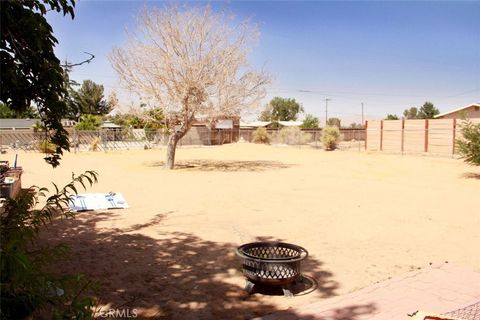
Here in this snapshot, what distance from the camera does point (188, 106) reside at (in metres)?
19.0

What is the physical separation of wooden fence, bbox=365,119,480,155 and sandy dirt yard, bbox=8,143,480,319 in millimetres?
12420

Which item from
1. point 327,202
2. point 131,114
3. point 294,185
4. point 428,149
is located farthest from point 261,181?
point 428,149

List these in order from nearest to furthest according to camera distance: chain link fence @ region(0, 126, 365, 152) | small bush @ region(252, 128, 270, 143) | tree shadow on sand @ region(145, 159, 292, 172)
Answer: tree shadow on sand @ region(145, 159, 292, 172), chain link fence @ region(0, 126, 365, 152), small bush @ region(252, 128, 270, 143)

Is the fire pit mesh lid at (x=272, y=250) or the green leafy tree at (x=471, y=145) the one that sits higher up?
the green leafy tree at (x=471, y=145)

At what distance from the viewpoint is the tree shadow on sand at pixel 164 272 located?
169 inches

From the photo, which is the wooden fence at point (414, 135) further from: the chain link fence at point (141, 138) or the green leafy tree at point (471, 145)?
the green leafy tree at point (471, 145)

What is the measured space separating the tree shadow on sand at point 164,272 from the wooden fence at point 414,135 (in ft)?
73.0

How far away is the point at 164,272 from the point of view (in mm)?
5312

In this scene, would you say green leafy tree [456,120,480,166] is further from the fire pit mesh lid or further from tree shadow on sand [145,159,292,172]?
the fire pit mesh lid

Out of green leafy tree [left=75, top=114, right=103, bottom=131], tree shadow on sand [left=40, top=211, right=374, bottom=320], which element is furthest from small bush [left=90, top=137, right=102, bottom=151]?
tree shadow on sand [left=40, top=211, right=374, bottom=320]

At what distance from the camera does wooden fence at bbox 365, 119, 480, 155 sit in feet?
85.3

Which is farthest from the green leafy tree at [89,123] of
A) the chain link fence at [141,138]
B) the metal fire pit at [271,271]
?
the metal fire pit at [271,271]

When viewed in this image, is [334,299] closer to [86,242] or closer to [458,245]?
[458,245]

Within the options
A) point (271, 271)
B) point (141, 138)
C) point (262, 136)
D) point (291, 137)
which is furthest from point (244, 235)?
point (141, 138)
